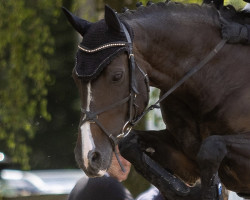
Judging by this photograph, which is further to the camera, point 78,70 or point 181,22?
point 181,22

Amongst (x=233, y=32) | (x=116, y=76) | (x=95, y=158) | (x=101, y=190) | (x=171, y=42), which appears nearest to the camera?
(x=95, y=158)

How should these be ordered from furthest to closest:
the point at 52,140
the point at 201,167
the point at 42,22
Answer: the point at 52,140, the point at 42,22, the point at 201,167

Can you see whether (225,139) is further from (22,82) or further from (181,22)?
(22,82)

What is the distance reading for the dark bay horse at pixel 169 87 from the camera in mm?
4766

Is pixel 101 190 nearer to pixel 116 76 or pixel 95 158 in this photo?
pixel 95 158

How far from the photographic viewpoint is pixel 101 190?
504 cm

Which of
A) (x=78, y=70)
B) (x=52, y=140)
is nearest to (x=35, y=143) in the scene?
(x=52, y=140)

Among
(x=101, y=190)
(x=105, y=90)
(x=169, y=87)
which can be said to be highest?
(x=105, y=90)

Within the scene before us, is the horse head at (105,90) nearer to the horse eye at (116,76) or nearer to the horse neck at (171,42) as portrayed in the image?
the horse eye at (116,76)

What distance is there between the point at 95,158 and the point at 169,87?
793mm

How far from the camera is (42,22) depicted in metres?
8.91

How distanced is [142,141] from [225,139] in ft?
2.53

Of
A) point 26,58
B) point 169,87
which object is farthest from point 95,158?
point 26,58

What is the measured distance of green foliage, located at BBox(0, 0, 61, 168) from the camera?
8789 mm
